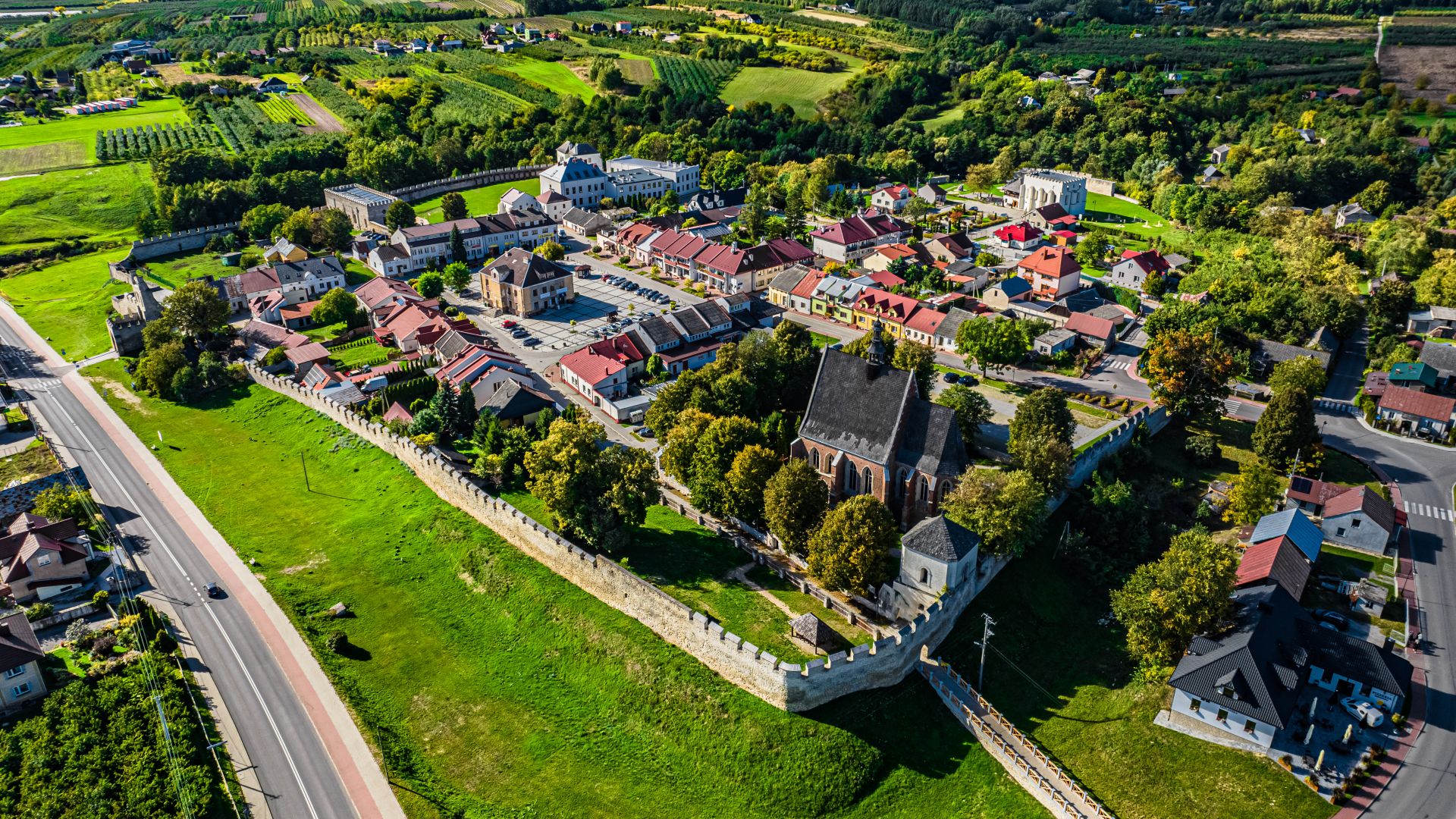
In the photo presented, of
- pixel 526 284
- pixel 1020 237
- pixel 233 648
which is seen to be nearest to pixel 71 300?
pixel 526 284

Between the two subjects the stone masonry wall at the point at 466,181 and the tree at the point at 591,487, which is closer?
the tree at the point at 591,487

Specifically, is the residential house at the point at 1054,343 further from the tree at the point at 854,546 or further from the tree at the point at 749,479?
the tree at the point at 854,546

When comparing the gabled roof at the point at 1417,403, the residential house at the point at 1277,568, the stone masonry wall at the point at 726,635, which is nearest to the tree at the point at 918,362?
the stone masonry wall at the point at 726,635

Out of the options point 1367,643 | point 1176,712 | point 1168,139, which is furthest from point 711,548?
point 1168,139

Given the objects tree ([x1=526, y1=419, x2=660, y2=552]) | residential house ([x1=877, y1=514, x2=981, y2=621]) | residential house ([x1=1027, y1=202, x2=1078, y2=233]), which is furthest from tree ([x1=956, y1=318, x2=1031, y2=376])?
residential house ([x1=1027, y1=202, x2=1078, y2=233])

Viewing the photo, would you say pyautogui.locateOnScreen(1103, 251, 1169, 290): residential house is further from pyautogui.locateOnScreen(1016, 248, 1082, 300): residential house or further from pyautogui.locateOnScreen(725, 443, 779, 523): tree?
pyautogui.locateOnScreen(725, 443, 779, 523): tree

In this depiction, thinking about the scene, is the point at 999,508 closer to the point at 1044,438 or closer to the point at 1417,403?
the point at 1044,438
